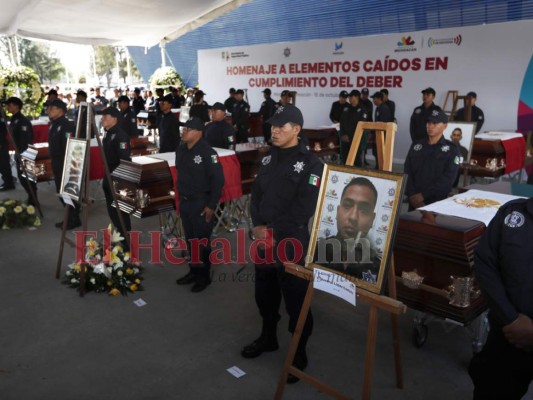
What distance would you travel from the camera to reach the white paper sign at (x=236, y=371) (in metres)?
2.76

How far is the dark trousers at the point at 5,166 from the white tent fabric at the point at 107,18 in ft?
7.68

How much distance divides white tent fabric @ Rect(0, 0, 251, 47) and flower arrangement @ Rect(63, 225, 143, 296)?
5417 millimetres

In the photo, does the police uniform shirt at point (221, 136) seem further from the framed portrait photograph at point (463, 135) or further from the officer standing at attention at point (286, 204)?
the officer standing at attention at point (286, 204)

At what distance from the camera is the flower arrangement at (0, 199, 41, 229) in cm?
552

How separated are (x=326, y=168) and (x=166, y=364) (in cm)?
157

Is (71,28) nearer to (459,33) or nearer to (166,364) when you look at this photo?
(459,33)

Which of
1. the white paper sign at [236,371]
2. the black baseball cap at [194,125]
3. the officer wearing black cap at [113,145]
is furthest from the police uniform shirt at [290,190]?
the officer wearing black cap at [113,145]

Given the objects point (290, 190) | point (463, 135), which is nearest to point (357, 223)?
point (290, 190)

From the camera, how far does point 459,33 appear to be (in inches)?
328

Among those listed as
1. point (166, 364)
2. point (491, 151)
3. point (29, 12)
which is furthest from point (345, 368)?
point (29, 12)

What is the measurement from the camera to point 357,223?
2.19 metres

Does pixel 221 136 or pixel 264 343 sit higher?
pixel 221 136

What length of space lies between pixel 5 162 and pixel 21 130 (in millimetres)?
876

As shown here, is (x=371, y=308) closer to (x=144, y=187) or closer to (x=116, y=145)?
(x=144, y=187)
